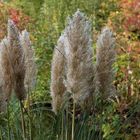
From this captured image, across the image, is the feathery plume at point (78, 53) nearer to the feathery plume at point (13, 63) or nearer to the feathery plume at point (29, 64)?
the feathery plume at point (13, 63)

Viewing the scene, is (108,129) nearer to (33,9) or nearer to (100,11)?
(100,11)

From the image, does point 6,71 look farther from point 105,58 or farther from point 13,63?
point 105,58

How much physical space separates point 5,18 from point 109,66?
17.9ft

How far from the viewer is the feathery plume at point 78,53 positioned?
2.96m

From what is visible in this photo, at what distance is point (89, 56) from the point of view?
9.97ft

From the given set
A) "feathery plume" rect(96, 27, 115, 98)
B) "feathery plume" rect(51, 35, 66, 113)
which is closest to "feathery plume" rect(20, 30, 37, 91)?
"feathery plume" rect(51, 35, 66, 113)

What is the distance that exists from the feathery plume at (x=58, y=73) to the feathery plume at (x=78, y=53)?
308 mm

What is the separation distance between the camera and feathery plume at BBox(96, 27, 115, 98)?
3.27m

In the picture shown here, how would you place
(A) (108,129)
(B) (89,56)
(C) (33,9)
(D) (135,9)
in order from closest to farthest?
(B) (89,56)
(A) (108,129)
(D) (135,9)
(C) (33,9)

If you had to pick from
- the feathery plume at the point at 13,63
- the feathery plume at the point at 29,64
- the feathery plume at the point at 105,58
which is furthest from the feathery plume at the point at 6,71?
the feathery plume at the point at 105,58

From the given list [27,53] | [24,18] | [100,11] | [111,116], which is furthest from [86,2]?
[27,53]

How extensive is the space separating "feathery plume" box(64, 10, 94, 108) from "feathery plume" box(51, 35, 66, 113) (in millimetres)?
308

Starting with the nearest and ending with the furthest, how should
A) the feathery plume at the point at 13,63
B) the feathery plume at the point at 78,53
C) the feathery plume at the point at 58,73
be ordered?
the feathery plume at the point at 78,53, the feathery plume at the point at 13,63, the feathery plume at the point at 58,73

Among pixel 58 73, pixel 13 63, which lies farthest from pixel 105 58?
pixel 13 63
